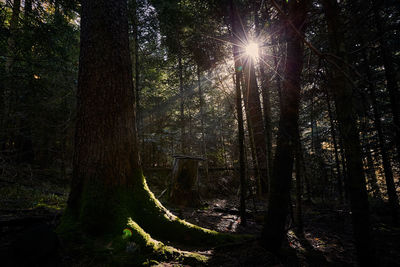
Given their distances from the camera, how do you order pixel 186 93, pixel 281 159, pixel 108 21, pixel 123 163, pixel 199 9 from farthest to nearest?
pixel 186 93
pixel 199 9
pixel 108 21
pixel 123 163
pixel 281 159

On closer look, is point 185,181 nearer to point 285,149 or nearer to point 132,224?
point 132,224

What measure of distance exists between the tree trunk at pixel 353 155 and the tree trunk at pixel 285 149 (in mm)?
499

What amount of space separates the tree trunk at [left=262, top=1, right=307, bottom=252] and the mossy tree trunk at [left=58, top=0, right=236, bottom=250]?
891 mm

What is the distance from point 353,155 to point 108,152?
3.88 m

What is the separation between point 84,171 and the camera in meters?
3.27

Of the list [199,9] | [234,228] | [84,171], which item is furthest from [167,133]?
[84,171]

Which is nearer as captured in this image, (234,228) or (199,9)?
(234,228)

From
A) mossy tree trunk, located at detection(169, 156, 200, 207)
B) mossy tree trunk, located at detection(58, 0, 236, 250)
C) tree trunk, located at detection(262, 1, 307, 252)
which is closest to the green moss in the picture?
mossy tree trunk, located at detection(58, 0, 236, 250)

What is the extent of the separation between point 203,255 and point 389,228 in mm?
5982

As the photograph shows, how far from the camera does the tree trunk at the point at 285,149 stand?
10.3ft

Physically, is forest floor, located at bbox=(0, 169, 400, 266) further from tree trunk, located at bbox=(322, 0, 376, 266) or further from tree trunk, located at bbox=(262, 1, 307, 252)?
tree trunk, located at bbox=(322, 0, 376, 266)

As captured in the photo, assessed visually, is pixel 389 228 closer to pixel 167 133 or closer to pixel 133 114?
pixel 133 114

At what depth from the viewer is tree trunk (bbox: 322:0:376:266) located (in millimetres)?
2746

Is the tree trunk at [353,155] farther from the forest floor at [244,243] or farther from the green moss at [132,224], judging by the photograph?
the green moss at [132,224]
